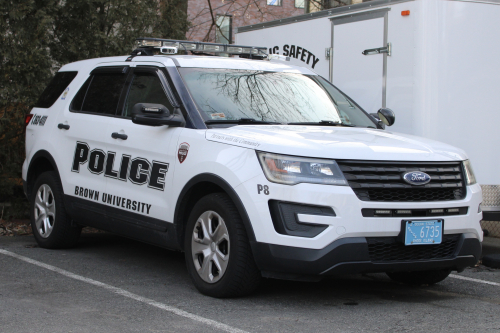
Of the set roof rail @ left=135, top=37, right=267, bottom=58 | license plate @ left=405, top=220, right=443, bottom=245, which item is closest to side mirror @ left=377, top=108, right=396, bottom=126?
roof rail @ left=135, top=37, right=267, bottom=58

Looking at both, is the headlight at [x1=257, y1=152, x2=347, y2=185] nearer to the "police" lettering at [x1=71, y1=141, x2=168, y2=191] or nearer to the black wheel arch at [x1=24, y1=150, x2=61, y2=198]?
the "police" lettering at [x1=71, y1=141, x2=168, y2=191]

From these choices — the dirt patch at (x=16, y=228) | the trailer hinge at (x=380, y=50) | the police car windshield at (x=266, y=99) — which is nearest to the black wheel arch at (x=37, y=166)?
the dirt patch at (x=16, y=228)

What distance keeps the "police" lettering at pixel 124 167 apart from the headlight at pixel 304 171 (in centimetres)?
126

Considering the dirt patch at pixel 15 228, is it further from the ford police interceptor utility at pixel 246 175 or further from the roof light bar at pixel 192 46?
the roof light bar at pixel 192 46

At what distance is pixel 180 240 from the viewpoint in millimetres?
5812

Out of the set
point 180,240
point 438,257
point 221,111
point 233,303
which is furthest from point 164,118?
point 438,257

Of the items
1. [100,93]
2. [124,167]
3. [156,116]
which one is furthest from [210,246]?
Answer: [100,93]

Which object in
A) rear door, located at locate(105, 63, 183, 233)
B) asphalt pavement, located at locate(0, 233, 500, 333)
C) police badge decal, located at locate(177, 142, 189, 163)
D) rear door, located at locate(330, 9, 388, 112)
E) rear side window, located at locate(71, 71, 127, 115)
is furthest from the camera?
rear door, located at locate(330, 9, 388, 112)

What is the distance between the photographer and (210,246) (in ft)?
17.8

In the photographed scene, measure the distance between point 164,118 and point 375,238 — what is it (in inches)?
77.7

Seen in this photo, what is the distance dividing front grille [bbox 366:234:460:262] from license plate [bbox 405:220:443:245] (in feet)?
0.21

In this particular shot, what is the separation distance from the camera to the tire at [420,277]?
606 cm

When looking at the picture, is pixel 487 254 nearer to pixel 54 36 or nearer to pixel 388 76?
pixel 388 76

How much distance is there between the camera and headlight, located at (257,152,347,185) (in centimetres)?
492
